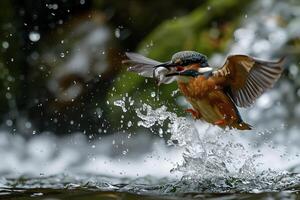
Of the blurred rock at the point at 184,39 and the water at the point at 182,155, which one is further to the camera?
the blurred rock at the point at 184,39

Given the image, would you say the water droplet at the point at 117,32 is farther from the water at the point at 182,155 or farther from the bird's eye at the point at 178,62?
the bird's eye at the point at 178,62

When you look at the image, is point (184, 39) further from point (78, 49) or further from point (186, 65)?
point (186, 65)

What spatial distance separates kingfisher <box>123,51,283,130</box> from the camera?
302cm

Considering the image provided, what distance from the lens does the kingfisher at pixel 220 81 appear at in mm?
3016

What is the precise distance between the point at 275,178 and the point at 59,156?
10.4 ft

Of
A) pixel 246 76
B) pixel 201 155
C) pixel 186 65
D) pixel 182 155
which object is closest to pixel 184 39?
pixel 182 155

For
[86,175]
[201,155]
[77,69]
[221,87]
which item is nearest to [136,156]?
[77,69]

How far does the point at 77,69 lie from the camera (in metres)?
6.99

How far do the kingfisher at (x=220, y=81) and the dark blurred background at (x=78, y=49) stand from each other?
323 cm

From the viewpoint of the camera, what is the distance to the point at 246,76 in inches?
124

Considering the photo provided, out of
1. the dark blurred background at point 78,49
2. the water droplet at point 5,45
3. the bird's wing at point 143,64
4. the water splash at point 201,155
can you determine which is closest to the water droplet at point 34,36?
the dark blurred background at point 78,49

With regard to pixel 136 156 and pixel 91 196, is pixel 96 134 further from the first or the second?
pixel 91 196

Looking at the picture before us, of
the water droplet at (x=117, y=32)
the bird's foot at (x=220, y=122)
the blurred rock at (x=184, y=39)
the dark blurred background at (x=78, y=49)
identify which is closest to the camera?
the bird's foot at (x=220, y=122)

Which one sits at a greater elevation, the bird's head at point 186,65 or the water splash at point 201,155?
the bird's head at point 186,65
